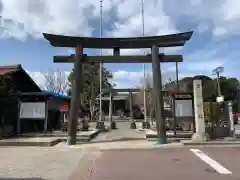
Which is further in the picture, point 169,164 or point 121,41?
point 121,41

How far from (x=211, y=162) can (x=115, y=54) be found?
876 cm

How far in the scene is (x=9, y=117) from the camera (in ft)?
67.3

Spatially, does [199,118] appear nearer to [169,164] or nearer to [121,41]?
[121,41]

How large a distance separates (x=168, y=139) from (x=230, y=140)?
3.16 metres

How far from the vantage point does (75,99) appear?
17047 millimetres

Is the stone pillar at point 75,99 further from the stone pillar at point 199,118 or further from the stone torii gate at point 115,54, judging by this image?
the stone pillar at point 199,118

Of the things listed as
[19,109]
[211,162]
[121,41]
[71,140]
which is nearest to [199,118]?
[211,162]

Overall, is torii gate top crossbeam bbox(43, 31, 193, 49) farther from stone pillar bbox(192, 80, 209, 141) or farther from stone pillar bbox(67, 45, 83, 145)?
stone pillar bbox(192, 80, 209, 141)

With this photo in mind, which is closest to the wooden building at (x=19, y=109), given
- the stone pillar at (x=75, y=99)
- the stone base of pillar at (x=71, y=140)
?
the stone pillar at (x=75, y=99)

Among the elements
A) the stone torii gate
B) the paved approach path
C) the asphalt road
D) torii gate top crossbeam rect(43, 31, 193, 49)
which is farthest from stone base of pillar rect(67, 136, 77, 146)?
torii gate top crossbeam rect(43, 31, 193, 49)

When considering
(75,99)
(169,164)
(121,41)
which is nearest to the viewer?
(169,164)

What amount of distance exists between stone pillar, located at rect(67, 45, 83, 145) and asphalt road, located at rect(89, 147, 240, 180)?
336 centimetres

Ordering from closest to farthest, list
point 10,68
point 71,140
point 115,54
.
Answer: point 71,140 < point 115,54 < point 10,68

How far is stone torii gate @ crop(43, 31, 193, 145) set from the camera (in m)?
16.9
